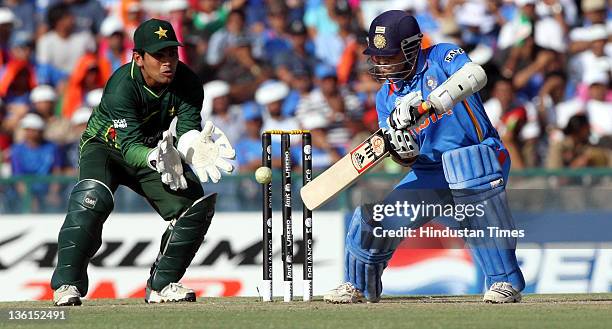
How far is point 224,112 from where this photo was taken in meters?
13.6

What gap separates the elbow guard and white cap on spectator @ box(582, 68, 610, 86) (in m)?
6.51

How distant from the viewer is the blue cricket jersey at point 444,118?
777 cm

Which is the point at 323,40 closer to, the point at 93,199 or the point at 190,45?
the point at 190,45

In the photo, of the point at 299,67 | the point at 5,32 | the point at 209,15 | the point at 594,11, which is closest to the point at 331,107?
the point at 299,67

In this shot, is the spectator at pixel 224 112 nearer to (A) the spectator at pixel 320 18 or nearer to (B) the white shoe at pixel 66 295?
(A) the spectator at pixel 320 18

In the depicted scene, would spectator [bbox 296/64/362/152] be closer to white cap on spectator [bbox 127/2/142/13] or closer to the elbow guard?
white cap on spectator [bbox 127/2/142/13]

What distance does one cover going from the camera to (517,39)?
14188 millimetres

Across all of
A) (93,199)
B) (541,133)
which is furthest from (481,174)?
(541,133)

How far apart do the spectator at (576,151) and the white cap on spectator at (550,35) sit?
4.72ft

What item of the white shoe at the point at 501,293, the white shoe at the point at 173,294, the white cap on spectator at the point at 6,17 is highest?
the white cap on spectator at the point at 6,17

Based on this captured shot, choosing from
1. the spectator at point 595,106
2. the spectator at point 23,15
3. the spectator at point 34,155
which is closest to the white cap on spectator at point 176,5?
the spectator at point 23,15

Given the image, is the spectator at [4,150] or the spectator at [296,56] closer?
the spectator at [4,150]

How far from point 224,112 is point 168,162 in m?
5.78

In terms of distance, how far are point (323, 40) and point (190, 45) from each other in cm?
157
